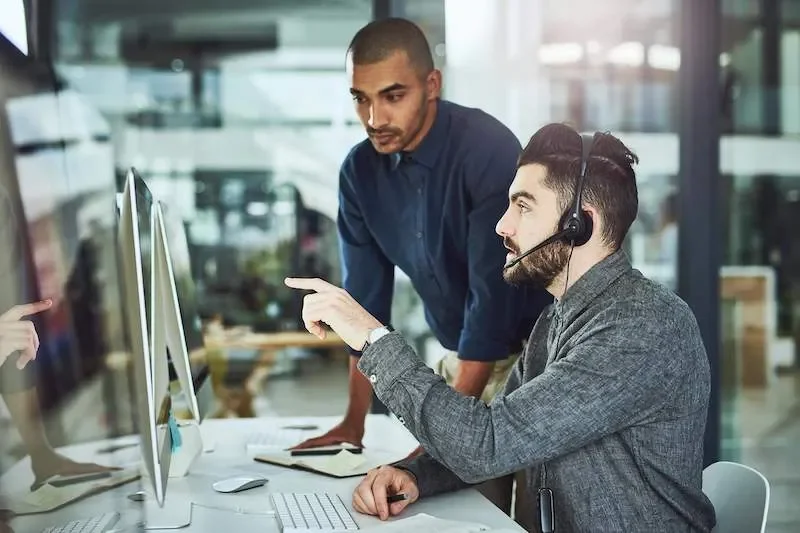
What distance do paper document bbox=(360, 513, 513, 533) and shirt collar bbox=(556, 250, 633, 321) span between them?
1.20 feet

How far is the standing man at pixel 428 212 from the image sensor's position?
2121 millimetres

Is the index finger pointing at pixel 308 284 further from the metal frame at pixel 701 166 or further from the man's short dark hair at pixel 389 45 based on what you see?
the metal frame at pixel 701 166

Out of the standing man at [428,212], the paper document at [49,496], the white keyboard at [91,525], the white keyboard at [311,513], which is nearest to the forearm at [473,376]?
the standing man at [428,212]

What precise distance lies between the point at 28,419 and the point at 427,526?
61 centimetres

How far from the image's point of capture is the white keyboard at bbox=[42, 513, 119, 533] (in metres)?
1.29

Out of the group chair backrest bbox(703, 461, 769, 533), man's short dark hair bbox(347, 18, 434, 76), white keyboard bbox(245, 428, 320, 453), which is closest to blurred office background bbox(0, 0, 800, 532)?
white keyboard bbox(245, 428, 320, 453)

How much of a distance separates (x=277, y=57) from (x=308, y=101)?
24 centimetres

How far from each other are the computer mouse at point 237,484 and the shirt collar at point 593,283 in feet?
2.13

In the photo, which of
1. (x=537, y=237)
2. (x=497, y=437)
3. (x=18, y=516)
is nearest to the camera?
(x=18, y=516)

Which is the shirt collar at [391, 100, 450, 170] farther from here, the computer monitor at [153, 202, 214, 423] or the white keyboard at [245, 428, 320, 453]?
the white keyboard at [245, 428, 320, 453]

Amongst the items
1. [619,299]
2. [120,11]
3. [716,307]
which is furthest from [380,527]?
[120,11]

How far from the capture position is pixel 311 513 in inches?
61.2

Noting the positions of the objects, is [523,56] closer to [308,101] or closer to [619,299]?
[308,101]

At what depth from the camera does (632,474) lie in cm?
147
